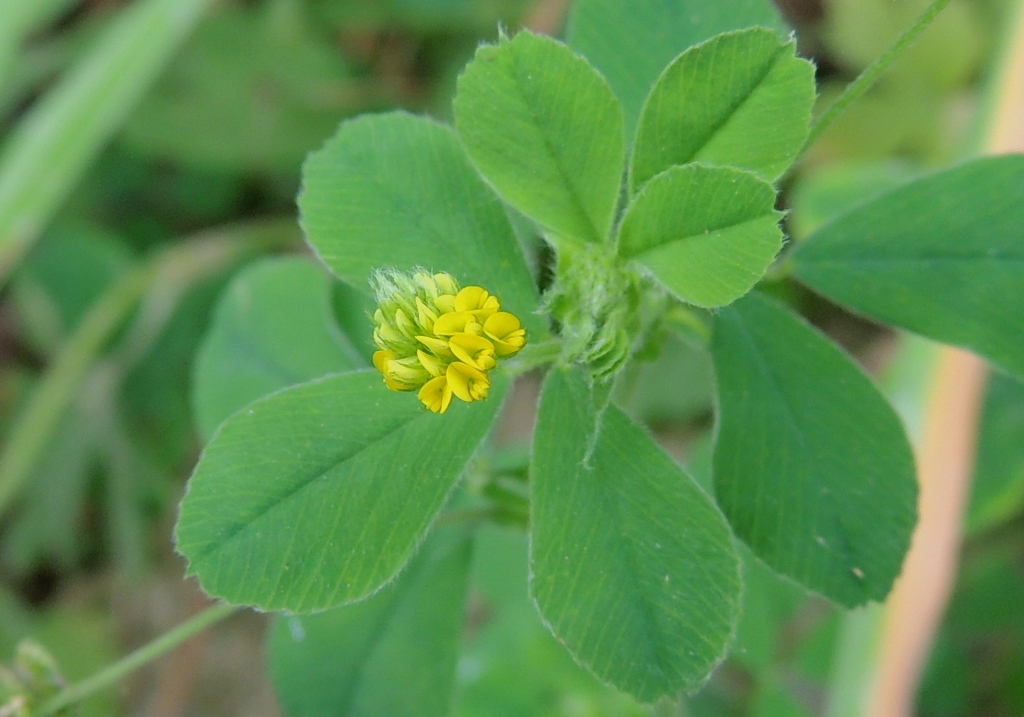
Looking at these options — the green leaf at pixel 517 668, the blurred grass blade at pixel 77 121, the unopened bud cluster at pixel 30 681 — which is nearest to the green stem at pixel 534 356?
the unopened bud cluster at pixel 30 681

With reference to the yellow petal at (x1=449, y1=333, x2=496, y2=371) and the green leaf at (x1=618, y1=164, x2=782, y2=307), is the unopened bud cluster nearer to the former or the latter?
the yellow petal at (x1=449, y1=333, x2=496, y2=371)

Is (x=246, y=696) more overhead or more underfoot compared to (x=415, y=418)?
more underfoot

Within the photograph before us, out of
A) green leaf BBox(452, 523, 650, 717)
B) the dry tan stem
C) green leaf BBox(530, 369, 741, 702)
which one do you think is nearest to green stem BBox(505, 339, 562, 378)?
green leaf BBox(530, 369, 741, 702)

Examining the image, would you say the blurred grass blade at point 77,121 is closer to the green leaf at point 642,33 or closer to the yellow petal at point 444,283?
the green leaf at point 642,33

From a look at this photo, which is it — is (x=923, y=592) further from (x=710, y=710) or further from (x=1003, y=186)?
(x=1003, y=186)

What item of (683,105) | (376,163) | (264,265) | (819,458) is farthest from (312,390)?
A: (264,265)

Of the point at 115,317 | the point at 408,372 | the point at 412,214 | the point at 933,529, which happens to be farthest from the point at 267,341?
the point at 933,529

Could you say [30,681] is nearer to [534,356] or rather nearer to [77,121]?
[534,356]
